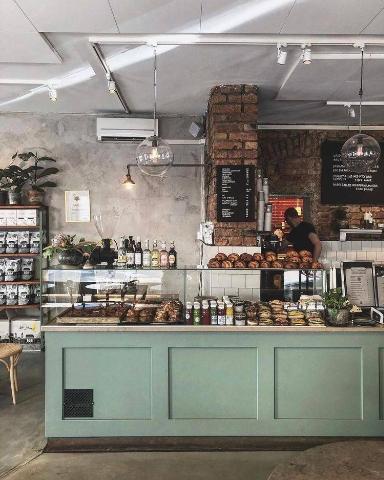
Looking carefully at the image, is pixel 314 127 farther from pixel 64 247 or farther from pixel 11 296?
pixel 11 296

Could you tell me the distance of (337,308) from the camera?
11.7 ft

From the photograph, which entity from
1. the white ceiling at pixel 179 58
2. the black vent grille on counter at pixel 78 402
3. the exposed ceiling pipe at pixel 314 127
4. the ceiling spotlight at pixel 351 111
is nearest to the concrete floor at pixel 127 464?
the black vent grille on counter at pixel 78 402

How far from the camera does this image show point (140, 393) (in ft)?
11.6

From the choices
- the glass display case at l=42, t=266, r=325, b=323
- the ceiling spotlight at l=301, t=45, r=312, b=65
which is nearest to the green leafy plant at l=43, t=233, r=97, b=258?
the glass display case at l=42, t=266, r=325, b=323

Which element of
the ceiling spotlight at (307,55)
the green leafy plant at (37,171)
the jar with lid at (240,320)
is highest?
the ceiling spotlight at (307,55)

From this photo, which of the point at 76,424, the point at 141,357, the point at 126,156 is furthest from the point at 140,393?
the point at 126,156

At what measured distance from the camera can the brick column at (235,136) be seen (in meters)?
4.71

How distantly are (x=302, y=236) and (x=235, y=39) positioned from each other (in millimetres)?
3184

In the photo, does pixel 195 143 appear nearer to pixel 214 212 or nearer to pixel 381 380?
pixel 214 212

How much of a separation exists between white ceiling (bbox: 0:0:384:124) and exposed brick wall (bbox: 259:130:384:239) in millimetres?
431

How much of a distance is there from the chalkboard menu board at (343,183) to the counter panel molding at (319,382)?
3.55 meters

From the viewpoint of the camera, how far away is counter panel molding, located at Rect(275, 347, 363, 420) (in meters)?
3.54

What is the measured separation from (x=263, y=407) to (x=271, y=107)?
3765mm

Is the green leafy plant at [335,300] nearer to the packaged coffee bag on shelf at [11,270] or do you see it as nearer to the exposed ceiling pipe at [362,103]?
the exposed ceiling pipe at [362,103]
